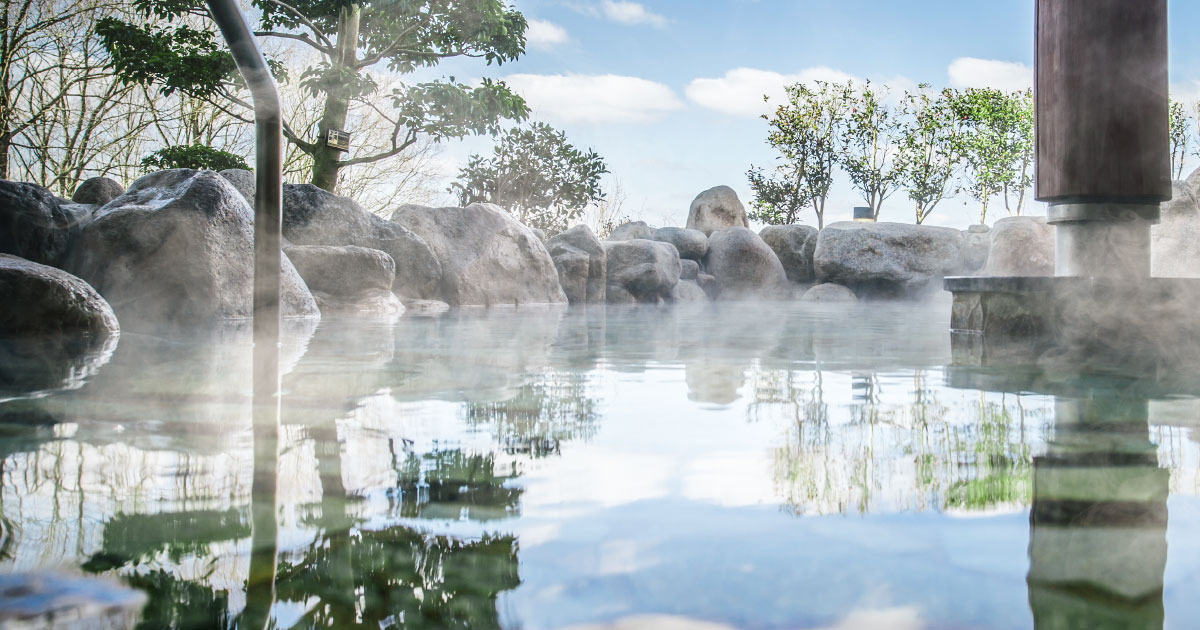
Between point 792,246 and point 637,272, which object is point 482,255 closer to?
point 637,272

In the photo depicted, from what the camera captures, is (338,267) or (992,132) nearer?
(338,267)

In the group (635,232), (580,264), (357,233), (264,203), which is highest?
(635,232)

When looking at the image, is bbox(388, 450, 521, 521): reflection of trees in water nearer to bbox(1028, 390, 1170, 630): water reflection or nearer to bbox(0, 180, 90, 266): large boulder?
bbox(1028, 390, 1170, 630): water reflection

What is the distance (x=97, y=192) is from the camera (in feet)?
26.5

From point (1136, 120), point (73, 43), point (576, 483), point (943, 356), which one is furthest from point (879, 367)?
point (73, 43)

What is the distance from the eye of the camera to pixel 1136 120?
10.2ft

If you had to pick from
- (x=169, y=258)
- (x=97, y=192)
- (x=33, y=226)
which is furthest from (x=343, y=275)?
(x=97, y=192)

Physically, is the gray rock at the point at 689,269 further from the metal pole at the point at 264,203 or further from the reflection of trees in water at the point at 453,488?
the reflection of trees in water at the point at 453,488

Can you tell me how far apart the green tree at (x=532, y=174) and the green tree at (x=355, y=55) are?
2.94m

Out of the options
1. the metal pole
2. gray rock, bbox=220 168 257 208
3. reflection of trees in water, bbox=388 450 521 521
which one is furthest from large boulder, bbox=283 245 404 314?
reflection of trees in water, bbox=388 450 521 521

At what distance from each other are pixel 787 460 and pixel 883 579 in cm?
54

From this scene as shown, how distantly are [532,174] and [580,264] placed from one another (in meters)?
3.03

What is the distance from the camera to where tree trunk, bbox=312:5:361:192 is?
31.2ft

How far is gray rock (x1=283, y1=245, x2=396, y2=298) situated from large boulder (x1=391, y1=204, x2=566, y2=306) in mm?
1650
